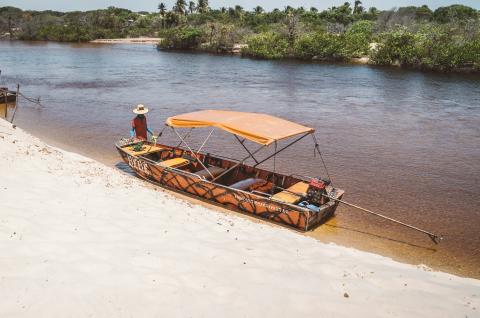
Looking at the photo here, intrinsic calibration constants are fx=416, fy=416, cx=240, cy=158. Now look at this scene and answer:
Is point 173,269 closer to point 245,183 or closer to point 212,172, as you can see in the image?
point 245,183

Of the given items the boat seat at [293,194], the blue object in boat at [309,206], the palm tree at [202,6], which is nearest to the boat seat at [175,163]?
the boat seat at [293,194]

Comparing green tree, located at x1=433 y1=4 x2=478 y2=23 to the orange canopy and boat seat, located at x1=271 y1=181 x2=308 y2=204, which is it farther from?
boat seat, located at x1=271 y1=181 x2=308 y2=204

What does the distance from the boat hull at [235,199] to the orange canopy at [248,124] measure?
4.74 ft

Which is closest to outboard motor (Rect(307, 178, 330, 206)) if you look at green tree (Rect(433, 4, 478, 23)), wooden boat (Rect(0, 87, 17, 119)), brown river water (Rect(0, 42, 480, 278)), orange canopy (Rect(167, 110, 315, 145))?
brown river water (Rect(0, 42, 480, 278))

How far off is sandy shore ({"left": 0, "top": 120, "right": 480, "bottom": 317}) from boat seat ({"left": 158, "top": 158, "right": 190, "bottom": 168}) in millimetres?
3788

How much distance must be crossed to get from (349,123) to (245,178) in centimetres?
1254

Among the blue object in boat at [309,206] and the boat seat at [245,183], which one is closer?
the blue object in boat at [309,206]

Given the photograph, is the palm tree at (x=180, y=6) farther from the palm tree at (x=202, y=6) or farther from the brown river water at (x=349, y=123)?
the brown river water at (x=349, y=123)

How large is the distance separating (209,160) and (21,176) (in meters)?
5.75

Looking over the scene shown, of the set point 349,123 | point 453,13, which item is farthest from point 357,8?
point 349,123

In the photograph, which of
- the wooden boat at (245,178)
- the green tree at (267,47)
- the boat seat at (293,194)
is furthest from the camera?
the green tree at (267,47)

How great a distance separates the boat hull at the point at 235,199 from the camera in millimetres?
9992

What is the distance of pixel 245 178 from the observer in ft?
41.0

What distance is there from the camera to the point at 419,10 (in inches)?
3679
